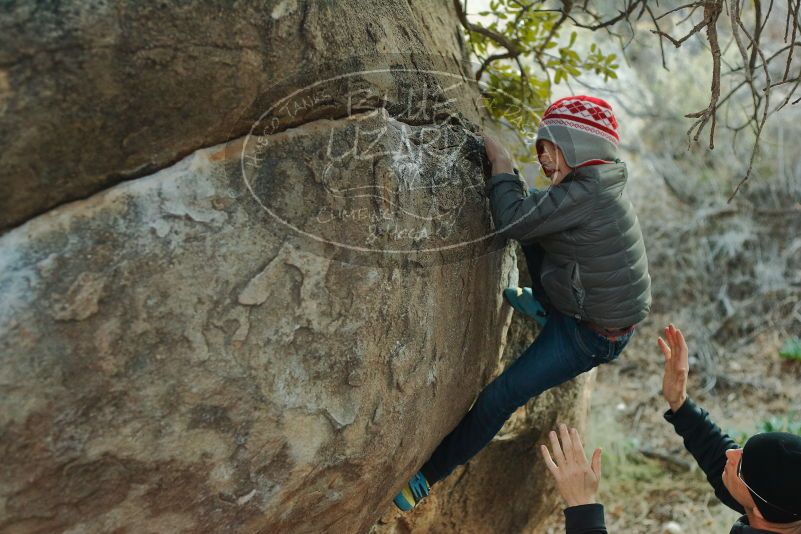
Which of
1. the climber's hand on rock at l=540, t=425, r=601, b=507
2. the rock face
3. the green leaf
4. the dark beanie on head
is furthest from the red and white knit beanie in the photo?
the green leaf

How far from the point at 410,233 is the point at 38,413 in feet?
3.52

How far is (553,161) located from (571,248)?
283 millimetres

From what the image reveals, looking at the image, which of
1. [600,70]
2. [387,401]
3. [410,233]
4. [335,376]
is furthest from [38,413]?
[600,70]

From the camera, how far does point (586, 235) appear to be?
91.3 inches

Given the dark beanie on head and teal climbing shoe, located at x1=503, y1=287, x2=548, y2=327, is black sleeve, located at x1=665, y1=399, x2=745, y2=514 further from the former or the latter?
teal climbing shoe, located at x1=503, y1=287, x2=548, y2=327

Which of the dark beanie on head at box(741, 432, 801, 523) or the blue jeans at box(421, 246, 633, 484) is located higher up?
the blue jeans at box(421, 246, 633, 484)

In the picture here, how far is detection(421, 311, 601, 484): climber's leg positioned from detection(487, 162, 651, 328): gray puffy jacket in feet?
0.47

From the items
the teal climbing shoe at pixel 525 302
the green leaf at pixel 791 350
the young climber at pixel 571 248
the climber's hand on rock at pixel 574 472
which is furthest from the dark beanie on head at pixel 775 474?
the green leaf at pixel 791 350

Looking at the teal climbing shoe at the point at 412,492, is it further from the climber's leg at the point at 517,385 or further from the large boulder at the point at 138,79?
the large boulder at the point at 138,79

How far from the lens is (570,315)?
2527 mm

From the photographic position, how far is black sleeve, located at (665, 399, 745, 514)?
2570mm

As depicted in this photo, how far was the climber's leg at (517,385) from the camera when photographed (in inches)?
101

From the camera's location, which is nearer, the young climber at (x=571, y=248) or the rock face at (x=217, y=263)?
the rock face at (x=217, y=263)

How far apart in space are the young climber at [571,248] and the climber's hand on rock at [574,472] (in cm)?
39
